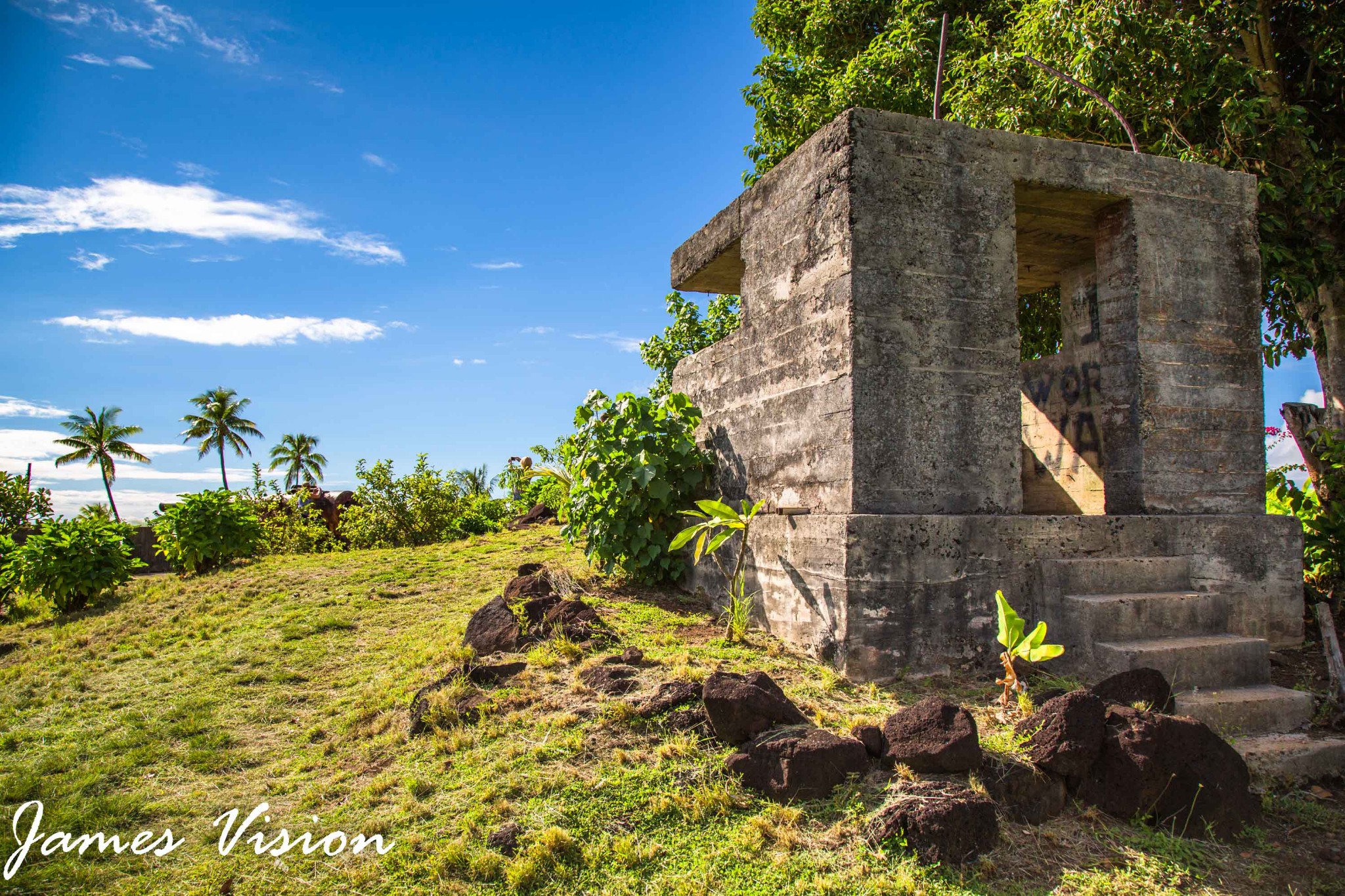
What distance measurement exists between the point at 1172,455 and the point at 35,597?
40.0 ft

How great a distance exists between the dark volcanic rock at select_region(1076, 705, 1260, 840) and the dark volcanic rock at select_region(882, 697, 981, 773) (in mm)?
571

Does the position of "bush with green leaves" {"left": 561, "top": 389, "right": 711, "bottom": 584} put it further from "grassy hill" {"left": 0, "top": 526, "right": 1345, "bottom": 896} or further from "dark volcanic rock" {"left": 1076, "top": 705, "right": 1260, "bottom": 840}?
"dark volcanic rock" {"left": 1076, "top": 705, "right": 1260, "bottom": 840}

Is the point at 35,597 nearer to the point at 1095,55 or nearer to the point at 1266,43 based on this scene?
the point at 1095,55

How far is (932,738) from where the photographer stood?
338 centimetres

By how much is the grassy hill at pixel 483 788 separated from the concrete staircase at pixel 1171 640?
0.55 m

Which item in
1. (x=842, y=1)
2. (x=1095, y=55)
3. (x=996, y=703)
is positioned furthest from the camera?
(x=842, y=1)

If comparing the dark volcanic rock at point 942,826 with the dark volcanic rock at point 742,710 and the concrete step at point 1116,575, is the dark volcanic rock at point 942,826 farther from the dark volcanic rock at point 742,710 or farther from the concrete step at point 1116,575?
the concrete step at point 1116,575

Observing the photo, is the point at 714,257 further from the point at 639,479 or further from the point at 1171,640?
the point at 1171,640

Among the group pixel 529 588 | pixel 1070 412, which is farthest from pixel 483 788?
pixel 1070 412

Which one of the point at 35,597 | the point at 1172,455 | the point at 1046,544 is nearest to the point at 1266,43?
the point at 1172,455

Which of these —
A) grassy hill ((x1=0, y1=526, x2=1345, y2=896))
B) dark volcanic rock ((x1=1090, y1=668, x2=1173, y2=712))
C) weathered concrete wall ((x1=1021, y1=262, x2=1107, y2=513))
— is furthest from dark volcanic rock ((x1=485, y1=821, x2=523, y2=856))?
weathered concrete wall ((x1=1021, y1=262, x2=1107, y2=513))

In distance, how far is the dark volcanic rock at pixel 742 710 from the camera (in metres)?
3.66

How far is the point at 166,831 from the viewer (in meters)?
3.79

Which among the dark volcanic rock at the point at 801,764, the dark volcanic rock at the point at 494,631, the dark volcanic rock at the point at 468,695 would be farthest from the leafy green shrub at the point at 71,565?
the dark volcanic rock at the point at 801,764
